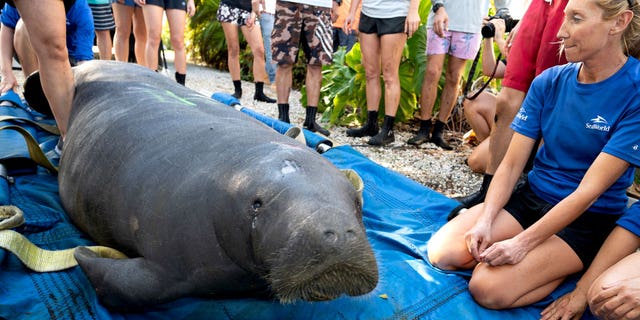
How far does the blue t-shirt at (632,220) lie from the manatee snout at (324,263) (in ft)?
5.32

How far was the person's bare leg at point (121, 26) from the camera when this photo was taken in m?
7.43

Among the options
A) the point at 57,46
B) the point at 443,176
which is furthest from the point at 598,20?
the point at 57,46

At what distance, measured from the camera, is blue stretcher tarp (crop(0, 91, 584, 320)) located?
247cm

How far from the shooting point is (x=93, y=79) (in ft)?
12.3

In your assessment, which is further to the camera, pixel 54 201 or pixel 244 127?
pixel 54 201

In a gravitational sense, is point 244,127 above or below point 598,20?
below

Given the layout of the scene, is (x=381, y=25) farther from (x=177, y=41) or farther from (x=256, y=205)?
(x=256, y=205)

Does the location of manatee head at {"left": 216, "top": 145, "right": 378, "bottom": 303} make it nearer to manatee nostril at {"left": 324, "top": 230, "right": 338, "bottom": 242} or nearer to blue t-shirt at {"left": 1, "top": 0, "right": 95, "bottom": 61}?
manatee nostril at {"left": 324, "top": 230, "right": 338, "bottom": 242}

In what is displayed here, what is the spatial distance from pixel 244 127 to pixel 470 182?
348cm

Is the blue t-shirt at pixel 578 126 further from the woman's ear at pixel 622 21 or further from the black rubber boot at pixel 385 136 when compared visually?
the black rubber boot at pixel 385 136

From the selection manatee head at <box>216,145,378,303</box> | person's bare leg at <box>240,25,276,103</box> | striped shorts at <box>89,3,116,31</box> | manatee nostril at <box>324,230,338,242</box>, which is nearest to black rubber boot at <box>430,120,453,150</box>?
person's bare leg at <box>240,25,276,103</box>

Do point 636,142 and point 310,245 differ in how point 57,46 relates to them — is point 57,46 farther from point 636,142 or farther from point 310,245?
point 636,142

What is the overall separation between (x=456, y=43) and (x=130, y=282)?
17.0ft

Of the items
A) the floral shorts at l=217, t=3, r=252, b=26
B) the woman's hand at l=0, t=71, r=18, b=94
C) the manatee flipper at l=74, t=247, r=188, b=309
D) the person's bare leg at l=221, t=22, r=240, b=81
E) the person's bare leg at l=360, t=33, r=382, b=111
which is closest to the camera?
the manatee flipper at l=74, t=247, r=188, b=309
